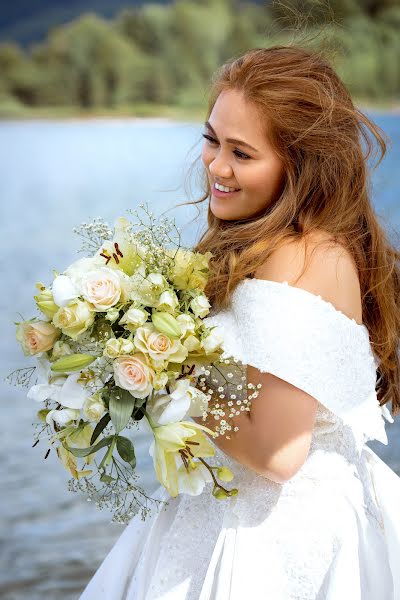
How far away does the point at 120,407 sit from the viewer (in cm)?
151

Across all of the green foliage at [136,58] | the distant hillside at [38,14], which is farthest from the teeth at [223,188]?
Result: the distant hillside at [38,14]

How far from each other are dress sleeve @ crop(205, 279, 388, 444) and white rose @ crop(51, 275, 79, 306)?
0.83 feet

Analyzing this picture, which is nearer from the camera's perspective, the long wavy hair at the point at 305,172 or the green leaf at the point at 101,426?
the green leaf at the point at 101,426

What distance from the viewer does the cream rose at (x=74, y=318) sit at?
1.50 meters

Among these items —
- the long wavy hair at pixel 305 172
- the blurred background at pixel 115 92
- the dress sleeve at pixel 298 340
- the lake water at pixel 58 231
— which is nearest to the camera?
the dress sleeve at pixel 298 340

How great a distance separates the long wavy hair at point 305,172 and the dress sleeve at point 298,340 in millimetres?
60

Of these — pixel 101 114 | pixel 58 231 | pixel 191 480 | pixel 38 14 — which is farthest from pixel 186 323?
pixel 38 14

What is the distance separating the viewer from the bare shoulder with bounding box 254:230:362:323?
1.62 m

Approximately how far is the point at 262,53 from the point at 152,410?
0.69 metres

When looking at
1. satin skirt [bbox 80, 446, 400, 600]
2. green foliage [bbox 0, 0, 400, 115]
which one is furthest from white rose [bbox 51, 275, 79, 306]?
green foliage [bbox 0, 0, 400, 115]

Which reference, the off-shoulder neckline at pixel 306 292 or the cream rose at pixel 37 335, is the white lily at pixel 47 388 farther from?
the off-shoulder neckline at pixel 306 292

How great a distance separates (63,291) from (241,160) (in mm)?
417

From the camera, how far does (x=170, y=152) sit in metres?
19.3

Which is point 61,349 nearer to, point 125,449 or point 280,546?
point 125,449
